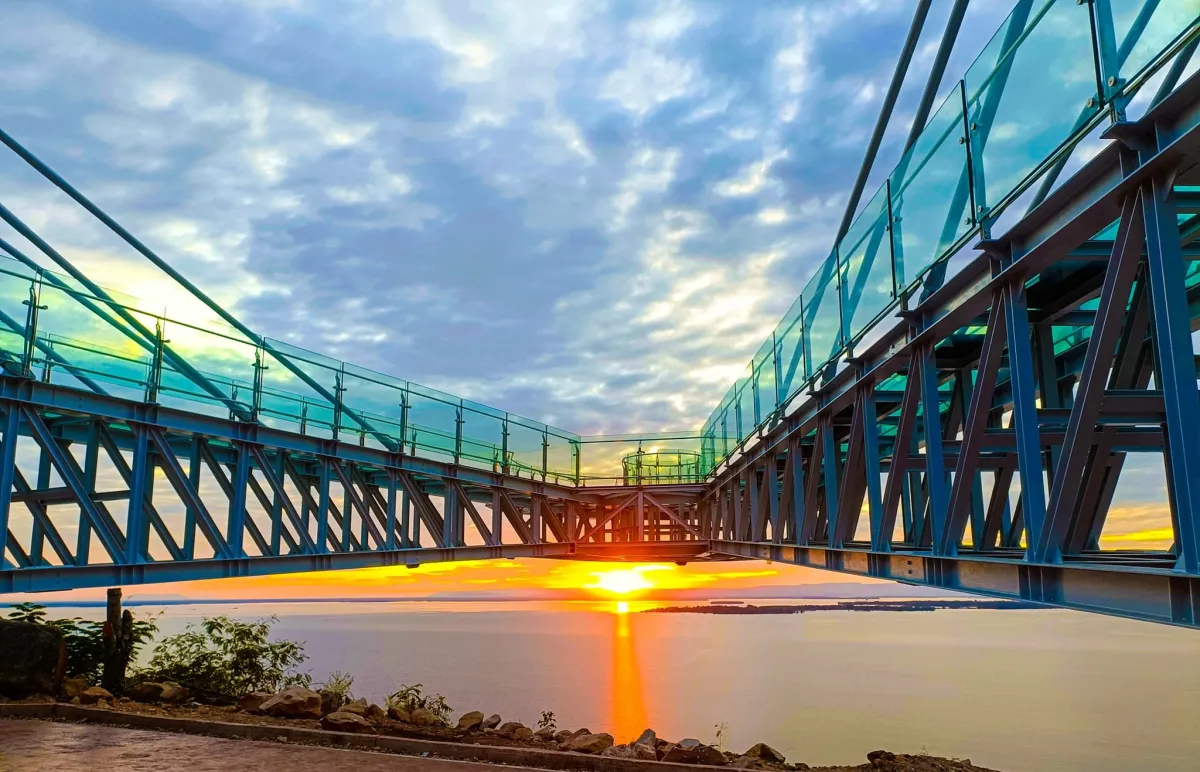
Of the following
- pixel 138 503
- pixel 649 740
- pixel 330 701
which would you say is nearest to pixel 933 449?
pixel 649 740

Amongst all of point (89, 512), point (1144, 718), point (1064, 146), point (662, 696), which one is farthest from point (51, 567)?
point (1144, 718)

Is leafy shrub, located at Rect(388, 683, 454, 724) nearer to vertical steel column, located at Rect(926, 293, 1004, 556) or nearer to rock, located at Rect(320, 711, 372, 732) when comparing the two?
rock, located at Rect(320, 711, 372, 732)

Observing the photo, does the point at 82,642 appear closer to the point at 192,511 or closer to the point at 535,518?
the point at 192,511

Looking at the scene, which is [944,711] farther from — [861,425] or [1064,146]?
[1064,146]

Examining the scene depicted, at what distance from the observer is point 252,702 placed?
13281mm

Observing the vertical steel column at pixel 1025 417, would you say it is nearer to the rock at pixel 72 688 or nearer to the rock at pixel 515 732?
the rock at pixel 515 732

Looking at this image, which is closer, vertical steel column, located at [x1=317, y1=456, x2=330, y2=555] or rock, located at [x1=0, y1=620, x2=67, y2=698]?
rock, located at [x1=0, y1=620, x2=67, y2=698]

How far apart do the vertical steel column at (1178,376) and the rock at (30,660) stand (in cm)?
1426

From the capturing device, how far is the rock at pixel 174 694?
523 inches

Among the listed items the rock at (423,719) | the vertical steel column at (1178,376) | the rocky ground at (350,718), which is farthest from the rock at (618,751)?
the vertical steel column at (1178,376)

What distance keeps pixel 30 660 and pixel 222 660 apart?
373cm

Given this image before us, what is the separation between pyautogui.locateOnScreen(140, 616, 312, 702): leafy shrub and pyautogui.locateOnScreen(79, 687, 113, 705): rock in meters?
1.99

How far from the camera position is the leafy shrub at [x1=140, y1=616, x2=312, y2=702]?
15188mm

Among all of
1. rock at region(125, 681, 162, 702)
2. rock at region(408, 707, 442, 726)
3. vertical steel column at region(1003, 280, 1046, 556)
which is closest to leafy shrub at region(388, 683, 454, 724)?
rock at region(408, 707, 442, 726)
